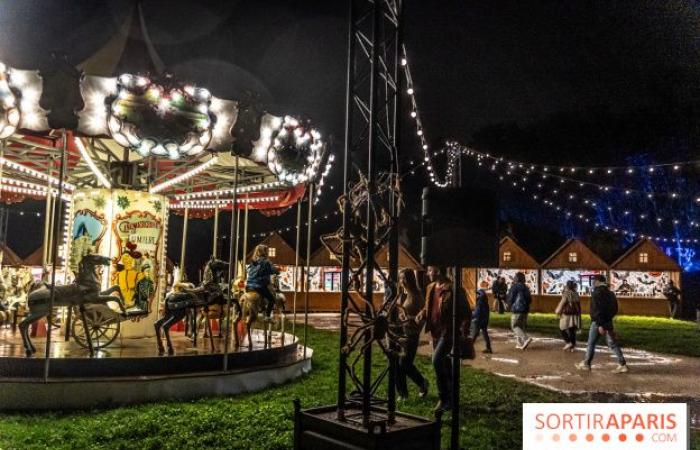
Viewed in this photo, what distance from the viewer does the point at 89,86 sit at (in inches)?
300

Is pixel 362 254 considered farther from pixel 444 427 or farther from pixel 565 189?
pixel 565 189

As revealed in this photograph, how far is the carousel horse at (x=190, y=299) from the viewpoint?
868 centimetres

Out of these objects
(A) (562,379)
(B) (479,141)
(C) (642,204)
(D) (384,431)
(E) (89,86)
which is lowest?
(A) (562,379)

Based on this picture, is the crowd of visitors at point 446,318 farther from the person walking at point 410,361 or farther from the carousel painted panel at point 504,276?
the carousel painted panel at point 504,276

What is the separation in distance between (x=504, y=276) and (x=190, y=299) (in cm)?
2482

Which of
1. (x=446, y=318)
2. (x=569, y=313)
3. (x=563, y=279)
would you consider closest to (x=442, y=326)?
(x=446, y=318)

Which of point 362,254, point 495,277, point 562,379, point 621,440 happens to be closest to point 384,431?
point 362,254

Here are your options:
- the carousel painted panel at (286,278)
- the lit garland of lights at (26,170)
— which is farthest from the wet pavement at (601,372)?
the carousel painted panel at (286,278)

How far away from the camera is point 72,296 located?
8305 mm

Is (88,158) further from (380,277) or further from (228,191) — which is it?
(380,277)

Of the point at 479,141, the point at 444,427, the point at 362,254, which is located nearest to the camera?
the point at 362,254

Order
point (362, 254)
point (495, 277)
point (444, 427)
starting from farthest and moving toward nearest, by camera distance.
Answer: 1. point (495, 277)
2. point (444, 427)
3. point (362, 254)

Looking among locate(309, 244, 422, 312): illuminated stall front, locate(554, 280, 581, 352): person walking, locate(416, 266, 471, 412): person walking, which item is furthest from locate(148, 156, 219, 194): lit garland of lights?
locate(309, 244, 422, 312): illuminated stall front

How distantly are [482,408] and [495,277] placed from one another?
24.0m
